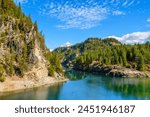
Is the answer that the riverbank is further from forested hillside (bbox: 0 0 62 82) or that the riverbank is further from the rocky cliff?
forested hillside (bbox: 0 0 62 82)

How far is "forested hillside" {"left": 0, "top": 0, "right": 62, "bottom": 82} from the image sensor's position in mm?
107438

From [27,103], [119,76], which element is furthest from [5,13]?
[27,103]

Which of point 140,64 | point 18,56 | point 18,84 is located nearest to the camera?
point 18,84

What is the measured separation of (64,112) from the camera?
19.7 metres

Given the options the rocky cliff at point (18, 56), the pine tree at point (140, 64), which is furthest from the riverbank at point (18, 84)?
the pine tree at point (140, 64)

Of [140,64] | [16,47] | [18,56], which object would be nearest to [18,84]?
[18,56]

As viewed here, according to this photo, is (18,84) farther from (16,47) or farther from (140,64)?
(140,64)

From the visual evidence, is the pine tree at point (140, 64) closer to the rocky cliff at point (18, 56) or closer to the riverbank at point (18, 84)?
the rocky cliff at point (18, 56)

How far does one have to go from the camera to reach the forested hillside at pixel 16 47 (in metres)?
107

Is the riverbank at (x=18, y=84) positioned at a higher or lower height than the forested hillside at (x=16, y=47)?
lower

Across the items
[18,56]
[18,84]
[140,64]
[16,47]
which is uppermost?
[16,47]

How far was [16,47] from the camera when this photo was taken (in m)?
116

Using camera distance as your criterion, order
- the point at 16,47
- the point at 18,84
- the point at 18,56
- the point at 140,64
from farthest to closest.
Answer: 1. the point at 140,64
2. the point at 16,47
3. the point at 18,56
4. the point at 18,84

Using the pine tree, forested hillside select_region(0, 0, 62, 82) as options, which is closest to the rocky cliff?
forested hillside select_region(0, 0, 62, 82)
